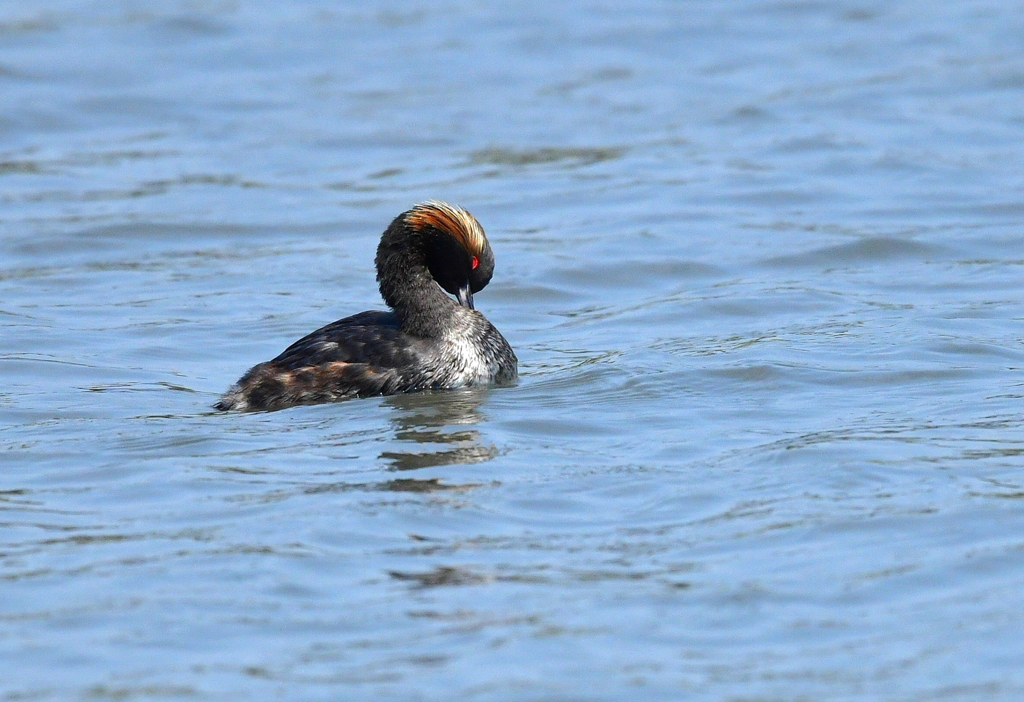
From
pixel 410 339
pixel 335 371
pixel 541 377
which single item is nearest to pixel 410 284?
pixel 410 339

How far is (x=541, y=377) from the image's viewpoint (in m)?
11.2

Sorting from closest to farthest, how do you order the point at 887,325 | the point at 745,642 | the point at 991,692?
1. the point at 991,692
2. the point at 745,642
3. the point at 887,325

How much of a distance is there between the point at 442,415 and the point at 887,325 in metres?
3.86

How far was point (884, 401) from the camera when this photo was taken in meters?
10.1

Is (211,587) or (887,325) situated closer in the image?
(211,587)

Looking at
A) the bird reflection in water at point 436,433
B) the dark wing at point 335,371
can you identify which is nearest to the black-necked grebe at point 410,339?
the dark wing at point 335,371

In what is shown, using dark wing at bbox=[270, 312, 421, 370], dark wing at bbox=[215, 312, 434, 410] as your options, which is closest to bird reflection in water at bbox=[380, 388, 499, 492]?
dark wing at bbox=[215, 312, 434, 410]

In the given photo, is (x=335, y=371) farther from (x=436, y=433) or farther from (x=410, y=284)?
(x=436, y=433)

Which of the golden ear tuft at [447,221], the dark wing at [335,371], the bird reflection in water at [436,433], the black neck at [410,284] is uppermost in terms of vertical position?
the golden ear tuft at [447,221]

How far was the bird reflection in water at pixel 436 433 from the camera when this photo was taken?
895 centimetres

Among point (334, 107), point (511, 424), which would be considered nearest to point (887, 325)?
point (511, 424)

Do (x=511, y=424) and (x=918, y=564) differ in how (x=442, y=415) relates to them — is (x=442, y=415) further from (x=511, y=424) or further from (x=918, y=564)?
(x=918, y=564)

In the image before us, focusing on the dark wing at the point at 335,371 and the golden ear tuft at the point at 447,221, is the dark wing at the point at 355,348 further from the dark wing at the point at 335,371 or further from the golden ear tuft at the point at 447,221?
the golden ear tuft at the point at 447,221

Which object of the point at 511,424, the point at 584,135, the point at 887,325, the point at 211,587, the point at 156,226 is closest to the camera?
the point at 211,587
